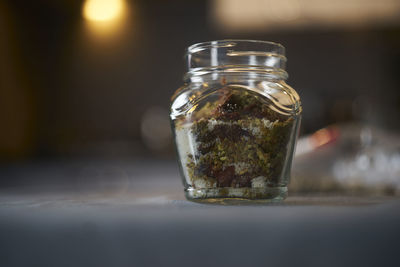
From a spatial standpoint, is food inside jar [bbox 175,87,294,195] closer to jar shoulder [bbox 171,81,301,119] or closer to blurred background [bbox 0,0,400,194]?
jar shoulder [bbox 171,81,301,119]

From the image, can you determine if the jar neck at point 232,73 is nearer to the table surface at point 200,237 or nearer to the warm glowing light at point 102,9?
the table surface at point 200,237

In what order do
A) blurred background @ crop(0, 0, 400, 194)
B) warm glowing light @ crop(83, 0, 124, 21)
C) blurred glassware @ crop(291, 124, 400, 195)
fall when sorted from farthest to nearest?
warm glowing light @ crop(83, 0, 124, 21), blurred background @ crop(0, 0, 400, 194), blurred glassware @ crop(291, 124, 400, 195)

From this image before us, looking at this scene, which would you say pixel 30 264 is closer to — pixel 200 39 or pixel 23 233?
pixel 23 233

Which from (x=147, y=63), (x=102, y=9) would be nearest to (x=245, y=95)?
(x=147, y=63)

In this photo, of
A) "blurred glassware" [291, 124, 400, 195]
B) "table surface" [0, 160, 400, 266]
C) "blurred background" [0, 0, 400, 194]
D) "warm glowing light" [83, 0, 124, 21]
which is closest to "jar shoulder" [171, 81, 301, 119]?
"table surface" [0, 160, 400, 266]

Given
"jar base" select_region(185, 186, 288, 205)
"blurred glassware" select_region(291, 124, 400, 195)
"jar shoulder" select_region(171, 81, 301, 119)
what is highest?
"jar shoulder" select_region(171, 81, 301, 119)

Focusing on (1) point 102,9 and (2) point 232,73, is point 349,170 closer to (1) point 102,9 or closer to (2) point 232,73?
(2) point 232,73
